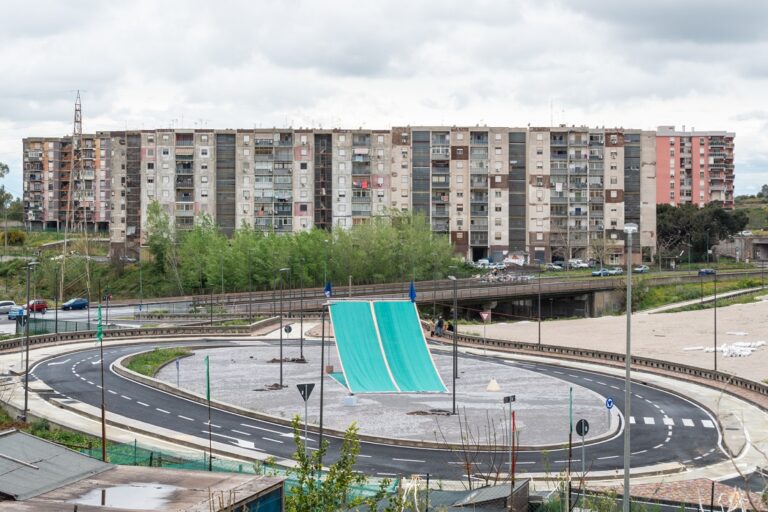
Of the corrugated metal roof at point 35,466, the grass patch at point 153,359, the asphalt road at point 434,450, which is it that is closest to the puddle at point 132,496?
the corrugated metal roof at point 35,466

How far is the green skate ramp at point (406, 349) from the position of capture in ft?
156

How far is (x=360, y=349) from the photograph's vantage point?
162ft

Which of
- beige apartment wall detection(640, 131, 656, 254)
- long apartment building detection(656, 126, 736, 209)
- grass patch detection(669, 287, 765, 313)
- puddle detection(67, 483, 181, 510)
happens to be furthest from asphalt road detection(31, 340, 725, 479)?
long apartment building detection(656, 126, 736, 209)

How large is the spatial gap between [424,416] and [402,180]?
3620 inches

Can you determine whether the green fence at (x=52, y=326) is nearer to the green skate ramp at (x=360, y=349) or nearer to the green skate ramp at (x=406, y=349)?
the green skate ramp at (x=360, y=349)

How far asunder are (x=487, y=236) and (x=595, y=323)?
42230 millimetres

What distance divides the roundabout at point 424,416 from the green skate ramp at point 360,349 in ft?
2.65

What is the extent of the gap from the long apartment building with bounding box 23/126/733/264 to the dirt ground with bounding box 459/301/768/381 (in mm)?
36799

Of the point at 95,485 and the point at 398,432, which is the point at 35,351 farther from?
the point at 95,485

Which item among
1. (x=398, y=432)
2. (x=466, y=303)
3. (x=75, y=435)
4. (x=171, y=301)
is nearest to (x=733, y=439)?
(x=398, y=432)

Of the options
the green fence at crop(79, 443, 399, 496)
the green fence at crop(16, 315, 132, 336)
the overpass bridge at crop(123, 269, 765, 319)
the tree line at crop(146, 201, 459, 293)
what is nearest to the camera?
the green fence at crop(79, 443, 399, 496)

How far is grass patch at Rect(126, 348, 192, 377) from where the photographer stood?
5391 centimetres

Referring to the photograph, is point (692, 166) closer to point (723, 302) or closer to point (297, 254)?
point (723, 302)

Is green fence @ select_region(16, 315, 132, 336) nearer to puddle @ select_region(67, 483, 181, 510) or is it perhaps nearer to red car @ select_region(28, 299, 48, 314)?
red car @ select_region(28, 299, 48, 314)
